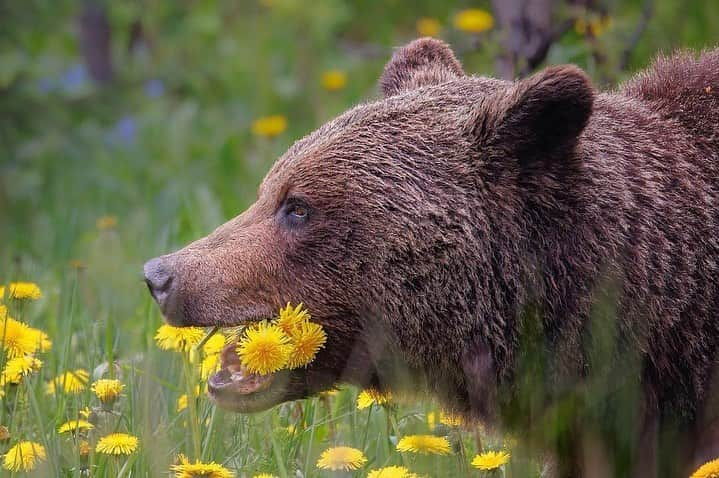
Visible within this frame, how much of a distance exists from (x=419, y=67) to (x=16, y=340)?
153 cm

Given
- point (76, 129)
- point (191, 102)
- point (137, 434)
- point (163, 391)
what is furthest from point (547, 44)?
point (191, 102)

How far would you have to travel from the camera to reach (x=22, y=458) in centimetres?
286

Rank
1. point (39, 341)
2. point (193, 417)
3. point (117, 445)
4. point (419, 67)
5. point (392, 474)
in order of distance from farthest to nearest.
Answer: point (419, 67)
point (39, 341)
point (193, 417)
point (117, 445)
point (392, 474)

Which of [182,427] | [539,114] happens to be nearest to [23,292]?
[182,427]

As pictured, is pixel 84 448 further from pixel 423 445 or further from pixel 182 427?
pixel 423 445

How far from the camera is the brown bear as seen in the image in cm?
311

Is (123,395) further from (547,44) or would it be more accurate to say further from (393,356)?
(547,44)

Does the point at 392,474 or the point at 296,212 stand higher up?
the point at 296,212

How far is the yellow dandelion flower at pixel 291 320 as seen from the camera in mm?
3086

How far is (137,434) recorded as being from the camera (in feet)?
10.6

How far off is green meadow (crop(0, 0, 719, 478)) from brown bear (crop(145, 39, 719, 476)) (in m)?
0.17

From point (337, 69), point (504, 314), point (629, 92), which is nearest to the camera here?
point (504, 314)

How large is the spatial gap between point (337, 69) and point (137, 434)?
7.91m

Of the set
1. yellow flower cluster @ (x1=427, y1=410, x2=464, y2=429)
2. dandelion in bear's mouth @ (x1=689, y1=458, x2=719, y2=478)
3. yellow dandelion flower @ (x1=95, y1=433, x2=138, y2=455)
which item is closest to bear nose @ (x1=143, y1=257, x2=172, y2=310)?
yellow dandelion flower @ (x1=95, y1=433, x2=138, y2=455)
